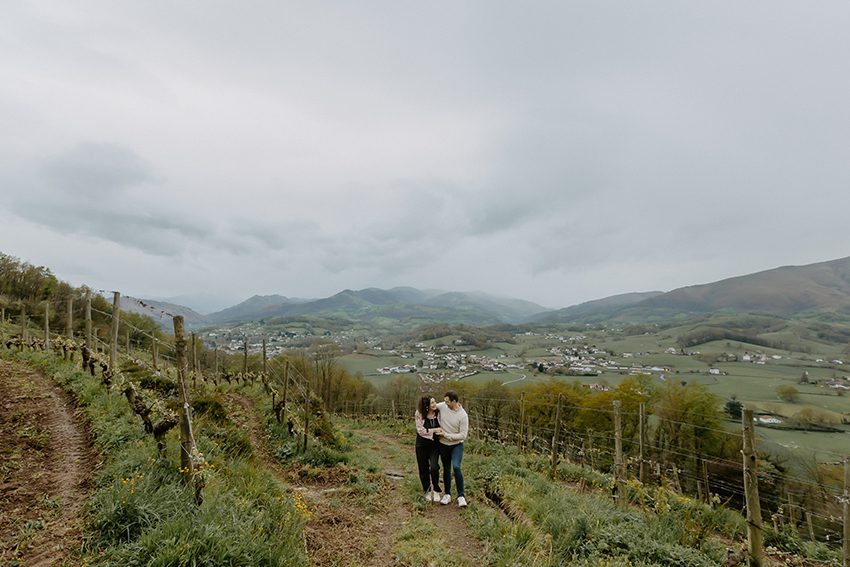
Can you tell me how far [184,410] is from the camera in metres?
5.42

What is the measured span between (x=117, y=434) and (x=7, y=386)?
7.36m

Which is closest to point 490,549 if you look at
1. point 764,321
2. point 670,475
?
point 670,475

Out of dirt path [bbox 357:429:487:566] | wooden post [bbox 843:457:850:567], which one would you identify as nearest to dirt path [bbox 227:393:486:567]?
dirt path [bbox 357:429:487:566]

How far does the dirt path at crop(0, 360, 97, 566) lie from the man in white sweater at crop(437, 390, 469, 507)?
5.65 m

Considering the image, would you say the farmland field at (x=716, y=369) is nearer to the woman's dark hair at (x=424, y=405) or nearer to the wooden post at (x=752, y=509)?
the wooden post at (x=752, y=509)

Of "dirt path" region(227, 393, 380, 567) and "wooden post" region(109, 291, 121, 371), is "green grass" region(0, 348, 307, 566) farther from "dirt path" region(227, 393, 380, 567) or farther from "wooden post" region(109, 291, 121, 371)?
"wooden post" region(109, 291, 121, 371)

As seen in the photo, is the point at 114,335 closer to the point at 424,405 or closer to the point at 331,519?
the point at 331,519

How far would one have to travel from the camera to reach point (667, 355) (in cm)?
10556

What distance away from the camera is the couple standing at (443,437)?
7625mm

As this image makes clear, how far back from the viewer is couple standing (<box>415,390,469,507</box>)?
7.62 m

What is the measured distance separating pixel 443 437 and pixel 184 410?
4.72 metres

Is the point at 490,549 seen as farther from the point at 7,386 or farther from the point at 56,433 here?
the point at 7,386

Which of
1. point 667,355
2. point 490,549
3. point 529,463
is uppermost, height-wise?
point 490,549

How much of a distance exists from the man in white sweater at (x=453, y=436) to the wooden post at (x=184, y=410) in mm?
4457
